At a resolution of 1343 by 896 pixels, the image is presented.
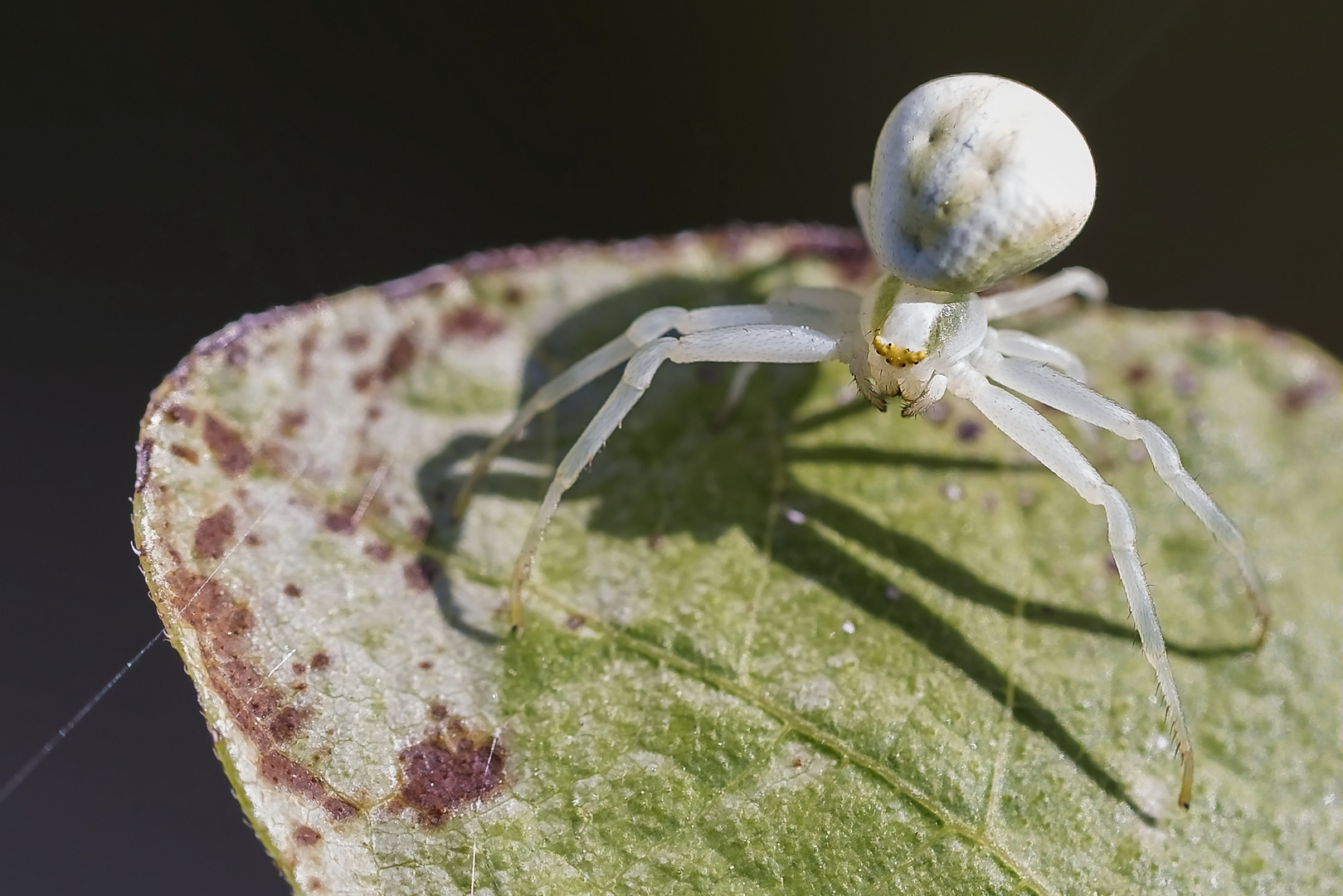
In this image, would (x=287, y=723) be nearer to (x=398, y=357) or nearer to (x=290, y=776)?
(x=290, y=776)

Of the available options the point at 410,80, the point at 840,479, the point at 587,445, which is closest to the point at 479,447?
the point at 587,445

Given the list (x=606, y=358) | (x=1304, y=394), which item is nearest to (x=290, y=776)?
(x=606, y=358)

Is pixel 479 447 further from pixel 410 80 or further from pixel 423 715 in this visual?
pixel 410 80

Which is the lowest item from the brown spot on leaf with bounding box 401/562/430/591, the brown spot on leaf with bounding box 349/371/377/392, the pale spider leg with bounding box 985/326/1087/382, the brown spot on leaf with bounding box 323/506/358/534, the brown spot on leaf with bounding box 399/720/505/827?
the brown spot on leaf with bounding box 399/720/505/827

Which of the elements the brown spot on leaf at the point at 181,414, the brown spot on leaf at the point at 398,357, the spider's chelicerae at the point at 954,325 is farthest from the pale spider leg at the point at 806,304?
the brown spot on leaf at the point at 181,414

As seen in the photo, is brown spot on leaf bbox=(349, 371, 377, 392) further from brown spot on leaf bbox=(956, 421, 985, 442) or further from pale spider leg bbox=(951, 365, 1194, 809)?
brown spot on leaf bbox=(956, 421, 985, 442)

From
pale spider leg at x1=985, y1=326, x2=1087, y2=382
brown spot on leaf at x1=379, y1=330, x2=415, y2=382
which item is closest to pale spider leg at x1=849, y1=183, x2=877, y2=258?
pale spider leg at x1=985, y1=326, x2=1087, y2=382

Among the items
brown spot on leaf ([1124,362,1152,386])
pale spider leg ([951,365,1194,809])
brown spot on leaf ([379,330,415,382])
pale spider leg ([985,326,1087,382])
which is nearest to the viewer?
pale spider leg ([951,365,1194,809])
